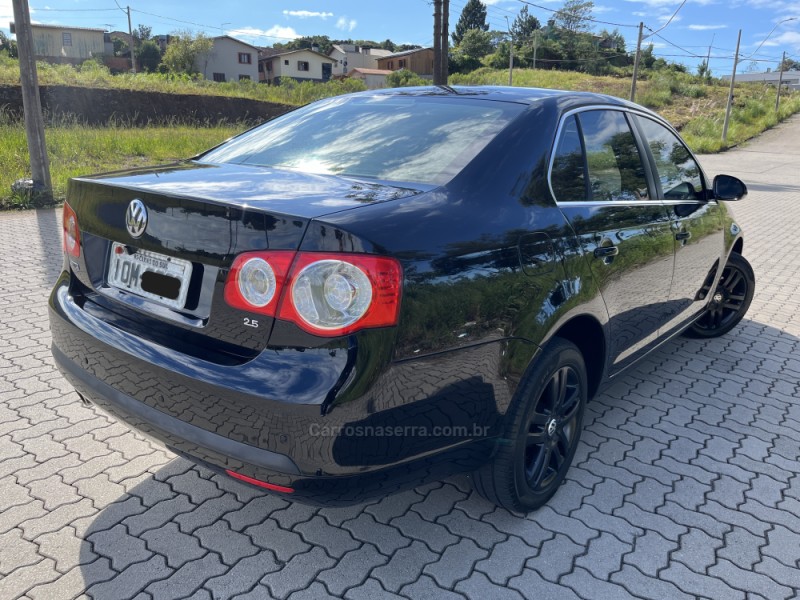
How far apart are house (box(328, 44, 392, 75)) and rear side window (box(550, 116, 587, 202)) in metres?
90.6

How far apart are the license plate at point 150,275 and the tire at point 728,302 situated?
13.2ft

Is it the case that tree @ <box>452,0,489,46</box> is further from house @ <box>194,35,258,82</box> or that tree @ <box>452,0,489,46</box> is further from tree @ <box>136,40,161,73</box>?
tree @ <box>136,40,161,73</box>

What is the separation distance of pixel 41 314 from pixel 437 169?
3.79m

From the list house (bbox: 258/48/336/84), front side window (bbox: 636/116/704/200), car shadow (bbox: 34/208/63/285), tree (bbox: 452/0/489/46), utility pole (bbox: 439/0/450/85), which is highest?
tree (bbox: 452/0/489/46)

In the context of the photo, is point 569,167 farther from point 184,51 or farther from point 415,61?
point 415,61

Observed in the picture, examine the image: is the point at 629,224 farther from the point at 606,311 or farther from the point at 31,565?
the point at 31,565

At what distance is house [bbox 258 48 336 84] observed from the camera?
7331 cm

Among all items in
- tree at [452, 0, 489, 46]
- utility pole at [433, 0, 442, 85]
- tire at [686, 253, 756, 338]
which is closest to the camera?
tire at [686, 253, 756, 338]

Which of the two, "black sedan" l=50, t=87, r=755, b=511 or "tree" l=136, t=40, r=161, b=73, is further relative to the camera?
"tree" l=136, t=40, r=161, b=73

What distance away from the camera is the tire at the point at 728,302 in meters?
4.73

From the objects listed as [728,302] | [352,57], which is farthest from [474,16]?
[728,302]

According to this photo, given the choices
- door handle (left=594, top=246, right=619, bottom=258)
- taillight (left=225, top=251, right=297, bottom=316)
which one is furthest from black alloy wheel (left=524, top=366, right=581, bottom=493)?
taillight (left=225, top=251, right=297, bottom=316)

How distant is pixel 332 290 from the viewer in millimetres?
1723

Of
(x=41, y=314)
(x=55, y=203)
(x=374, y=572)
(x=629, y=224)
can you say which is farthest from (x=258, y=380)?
(x=55, y=203)
